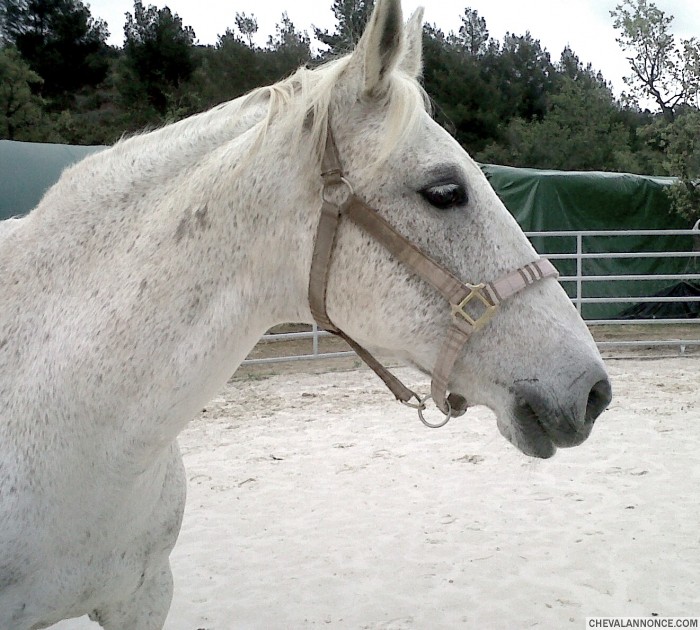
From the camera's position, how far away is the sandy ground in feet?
9.18

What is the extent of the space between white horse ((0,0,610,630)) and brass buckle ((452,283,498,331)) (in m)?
0.03

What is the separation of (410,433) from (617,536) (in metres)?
2.12

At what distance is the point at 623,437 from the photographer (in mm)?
4988

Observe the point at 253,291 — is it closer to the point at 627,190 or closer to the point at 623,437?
the point at 623,437

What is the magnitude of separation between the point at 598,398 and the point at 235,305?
2.60ft

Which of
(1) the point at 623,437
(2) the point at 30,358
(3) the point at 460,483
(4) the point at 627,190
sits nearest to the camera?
(2) the point at 30,358

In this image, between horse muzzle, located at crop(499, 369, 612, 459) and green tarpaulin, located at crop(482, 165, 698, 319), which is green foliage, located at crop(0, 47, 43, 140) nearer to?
green tarpaulin, located at crop(482, 165, 698, 319)

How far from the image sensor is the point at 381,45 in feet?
→ 4.14

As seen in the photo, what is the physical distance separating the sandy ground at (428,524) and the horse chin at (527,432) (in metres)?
0.48

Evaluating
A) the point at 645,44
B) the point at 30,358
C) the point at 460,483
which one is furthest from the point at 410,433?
the point at 645,44

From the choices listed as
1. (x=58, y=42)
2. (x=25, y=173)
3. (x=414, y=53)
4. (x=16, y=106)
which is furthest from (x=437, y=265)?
(x=58, y=42)

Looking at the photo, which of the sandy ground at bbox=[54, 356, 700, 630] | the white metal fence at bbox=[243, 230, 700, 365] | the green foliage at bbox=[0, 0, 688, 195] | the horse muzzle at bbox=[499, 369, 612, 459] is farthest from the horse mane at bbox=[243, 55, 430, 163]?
the green foliage at bbox=[0, 0, 688, 195]

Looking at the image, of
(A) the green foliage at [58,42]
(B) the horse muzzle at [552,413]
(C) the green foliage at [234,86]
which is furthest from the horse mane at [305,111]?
(A) the green foliage at [58,42]

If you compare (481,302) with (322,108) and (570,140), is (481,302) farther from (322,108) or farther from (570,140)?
(570,140)
